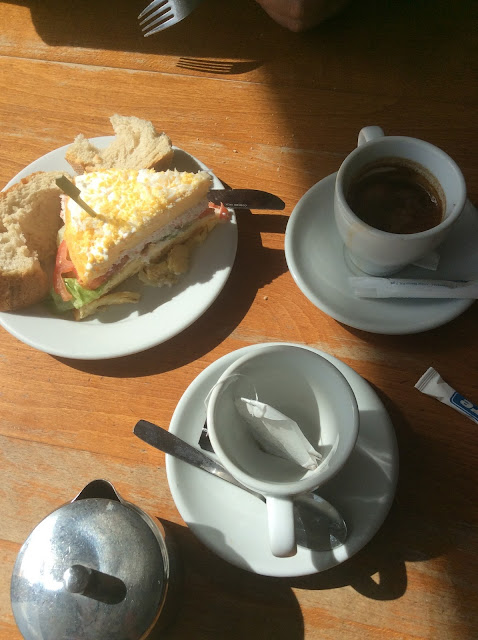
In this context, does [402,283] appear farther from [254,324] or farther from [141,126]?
[141,126]

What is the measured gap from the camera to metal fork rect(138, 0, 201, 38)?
1.25m

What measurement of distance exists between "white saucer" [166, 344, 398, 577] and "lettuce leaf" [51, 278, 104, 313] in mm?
343

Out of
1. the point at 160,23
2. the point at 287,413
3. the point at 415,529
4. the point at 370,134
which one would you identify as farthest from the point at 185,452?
the point at 160,23

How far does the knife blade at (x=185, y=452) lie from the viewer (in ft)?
2.67

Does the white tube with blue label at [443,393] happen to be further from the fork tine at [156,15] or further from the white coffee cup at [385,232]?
the fork tine at [156,15]

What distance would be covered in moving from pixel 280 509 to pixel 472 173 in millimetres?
854

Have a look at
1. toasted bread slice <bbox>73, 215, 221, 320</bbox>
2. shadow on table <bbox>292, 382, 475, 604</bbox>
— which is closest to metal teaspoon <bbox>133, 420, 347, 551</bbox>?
shadow on table <bbox>292, 382, 475, 604</bbox>

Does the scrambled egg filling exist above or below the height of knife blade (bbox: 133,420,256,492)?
above

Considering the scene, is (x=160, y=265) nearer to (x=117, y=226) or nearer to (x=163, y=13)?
(x=117, y=226)

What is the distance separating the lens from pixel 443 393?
3.02 ft

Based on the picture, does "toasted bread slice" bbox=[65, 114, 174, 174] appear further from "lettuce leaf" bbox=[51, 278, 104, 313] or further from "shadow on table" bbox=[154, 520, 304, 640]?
"shadow on table" bbox=[154, 520, 304, 640]

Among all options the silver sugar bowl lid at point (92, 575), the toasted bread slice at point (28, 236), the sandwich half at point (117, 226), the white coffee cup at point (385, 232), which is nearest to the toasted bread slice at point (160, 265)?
the sandwich half at point (117, 226)

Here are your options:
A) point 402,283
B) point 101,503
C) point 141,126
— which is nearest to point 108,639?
point 101,503

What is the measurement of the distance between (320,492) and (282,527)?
187 millimetres
